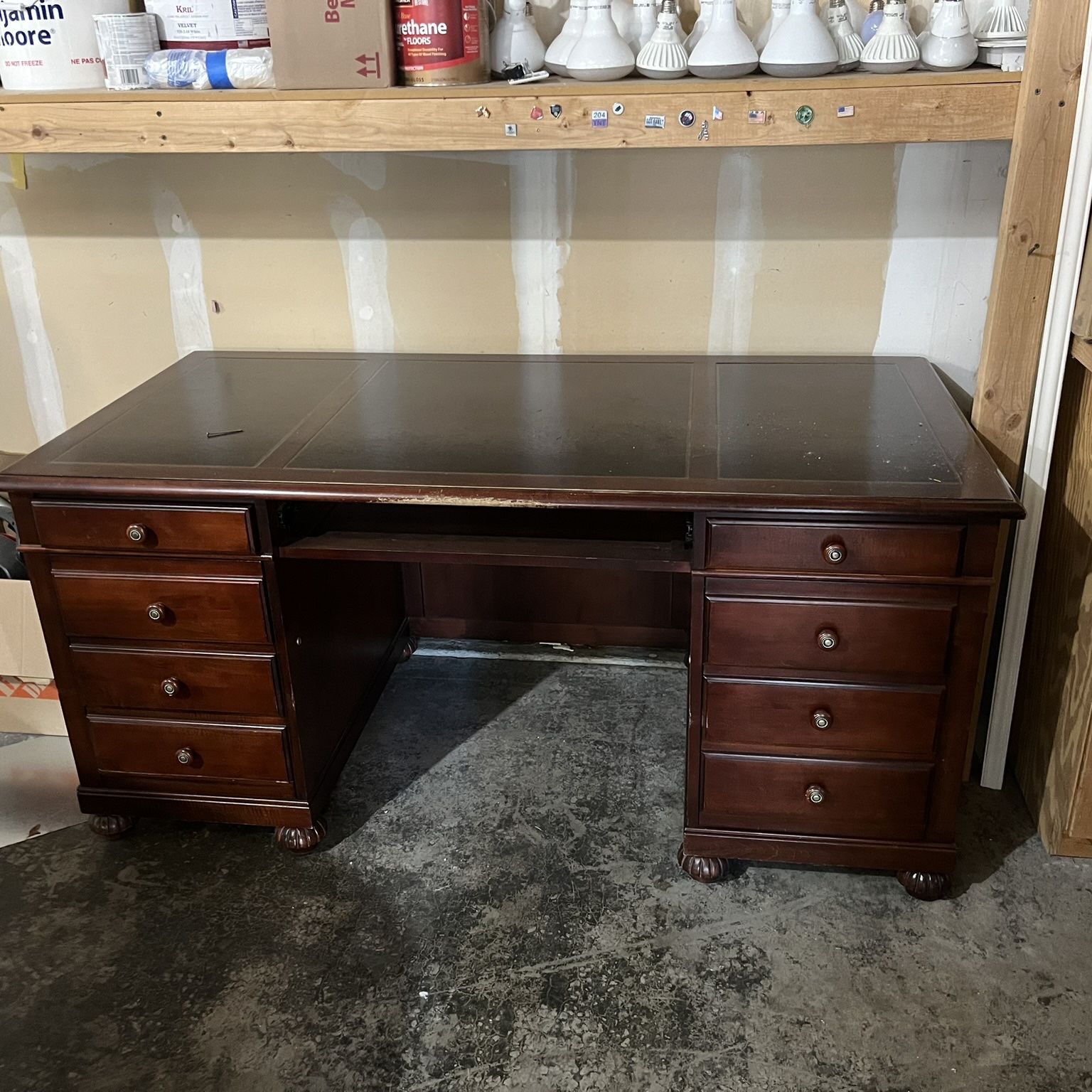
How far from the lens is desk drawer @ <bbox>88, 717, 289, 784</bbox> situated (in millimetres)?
1946

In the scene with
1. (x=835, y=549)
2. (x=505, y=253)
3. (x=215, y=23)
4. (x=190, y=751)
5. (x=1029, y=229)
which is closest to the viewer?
(x=835, y=549)

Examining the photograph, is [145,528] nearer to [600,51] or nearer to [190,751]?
[190,751]

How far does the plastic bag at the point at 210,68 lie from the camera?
1795mm

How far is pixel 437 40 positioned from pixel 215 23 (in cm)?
42

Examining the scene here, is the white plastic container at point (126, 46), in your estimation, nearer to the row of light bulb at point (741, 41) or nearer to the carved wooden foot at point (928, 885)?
the row of light bulb at point (741, 41)

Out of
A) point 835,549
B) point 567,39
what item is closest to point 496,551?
point 835,549

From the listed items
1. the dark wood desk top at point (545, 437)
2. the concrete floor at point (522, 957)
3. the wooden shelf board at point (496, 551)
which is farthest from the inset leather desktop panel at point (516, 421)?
the concrete floor at point (522, 957)

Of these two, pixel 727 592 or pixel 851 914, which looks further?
pixel 851 914

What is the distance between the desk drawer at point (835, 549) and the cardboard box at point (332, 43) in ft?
3.11

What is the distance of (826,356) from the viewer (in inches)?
87.4

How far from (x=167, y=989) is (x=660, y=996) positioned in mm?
815

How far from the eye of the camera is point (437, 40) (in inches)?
68.4

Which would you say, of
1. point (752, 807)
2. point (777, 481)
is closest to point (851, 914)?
point (752, 807)

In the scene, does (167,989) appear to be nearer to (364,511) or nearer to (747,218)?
(364,511)
